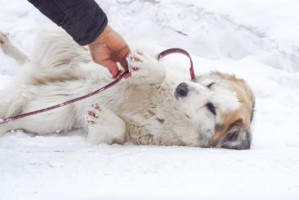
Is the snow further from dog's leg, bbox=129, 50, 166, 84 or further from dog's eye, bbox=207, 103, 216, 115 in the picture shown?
dog's leg, bbox=129, 50, 166, 84

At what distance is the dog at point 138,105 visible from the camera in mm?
3426

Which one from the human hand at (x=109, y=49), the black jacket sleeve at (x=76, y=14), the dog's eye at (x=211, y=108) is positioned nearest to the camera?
the black jacket sleeve at (x=76, y=14)

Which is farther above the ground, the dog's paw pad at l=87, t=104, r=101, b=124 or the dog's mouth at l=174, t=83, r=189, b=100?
the dog's mouth at l=174, t=83, r=189, b=100

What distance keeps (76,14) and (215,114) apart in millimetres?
1445

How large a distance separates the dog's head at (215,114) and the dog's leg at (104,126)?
482mm

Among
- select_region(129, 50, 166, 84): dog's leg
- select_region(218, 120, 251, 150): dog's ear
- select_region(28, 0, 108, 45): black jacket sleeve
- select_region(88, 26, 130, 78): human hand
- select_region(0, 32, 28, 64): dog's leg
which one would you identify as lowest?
select_region(218, 120, 251, 150): dog's ear

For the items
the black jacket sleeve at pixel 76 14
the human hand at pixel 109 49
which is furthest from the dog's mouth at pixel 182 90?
the black jacket sleeve at pixel 76 14

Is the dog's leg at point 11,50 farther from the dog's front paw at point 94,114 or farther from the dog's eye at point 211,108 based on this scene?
the dog's eye at point 211,108

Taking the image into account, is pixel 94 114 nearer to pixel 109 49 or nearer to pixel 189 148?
pixel 109 49

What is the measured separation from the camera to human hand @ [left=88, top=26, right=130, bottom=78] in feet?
9.07

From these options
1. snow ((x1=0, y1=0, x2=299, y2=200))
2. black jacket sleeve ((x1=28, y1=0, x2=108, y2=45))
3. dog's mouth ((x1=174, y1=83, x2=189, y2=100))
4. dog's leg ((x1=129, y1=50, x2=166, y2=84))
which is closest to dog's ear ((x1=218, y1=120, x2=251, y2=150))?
snow ((x1=0, y1=0, x2=299, y2=200))

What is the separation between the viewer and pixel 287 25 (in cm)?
572

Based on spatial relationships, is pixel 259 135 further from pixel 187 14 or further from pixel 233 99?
pixel 187 14

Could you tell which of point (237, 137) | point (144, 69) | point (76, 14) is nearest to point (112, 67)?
point (144, 69)
